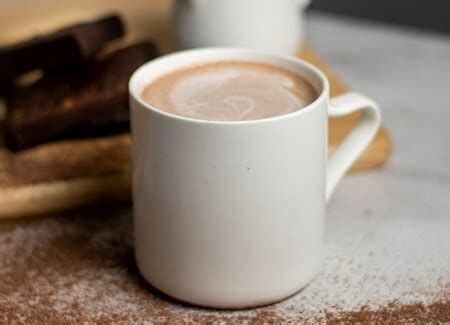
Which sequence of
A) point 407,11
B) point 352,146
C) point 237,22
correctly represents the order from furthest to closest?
point 407,11
point 237,22
point 352,146

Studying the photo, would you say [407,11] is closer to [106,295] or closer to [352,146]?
→ [352,146]

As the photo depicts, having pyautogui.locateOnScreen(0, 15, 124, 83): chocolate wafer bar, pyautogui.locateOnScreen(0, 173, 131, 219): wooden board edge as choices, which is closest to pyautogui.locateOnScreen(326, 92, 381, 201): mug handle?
pyautogui.locateOnScreen(0, 173, 131, 219): wooden board edge

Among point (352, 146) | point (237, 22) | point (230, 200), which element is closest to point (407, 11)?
point (237, 22)

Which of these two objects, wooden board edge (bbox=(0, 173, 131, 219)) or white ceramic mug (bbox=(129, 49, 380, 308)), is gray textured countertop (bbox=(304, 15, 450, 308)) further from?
wooden board edge (bbox=(0, 173, 131, 219))

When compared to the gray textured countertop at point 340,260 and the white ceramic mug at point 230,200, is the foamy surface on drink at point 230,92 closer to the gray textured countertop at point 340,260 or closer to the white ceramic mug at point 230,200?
the white ceramic mug at point 230,200

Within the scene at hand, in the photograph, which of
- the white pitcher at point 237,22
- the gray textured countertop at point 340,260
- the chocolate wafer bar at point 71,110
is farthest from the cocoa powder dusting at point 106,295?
the white pitcher at point 237,22
